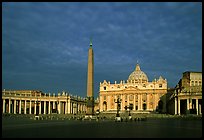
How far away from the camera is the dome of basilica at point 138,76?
119938 millimetres

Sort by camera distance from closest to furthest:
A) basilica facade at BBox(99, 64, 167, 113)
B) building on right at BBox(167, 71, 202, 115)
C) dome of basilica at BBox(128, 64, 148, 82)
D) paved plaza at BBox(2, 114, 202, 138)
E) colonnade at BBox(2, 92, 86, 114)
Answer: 1. paved plaza at BBox(2, 114, 202, 138)
2. building on right at BBox(167, 71, 202, 115)
3. colonnade at BBox(2, 92, 86, 114)
4. basilica facade at BBox(99, 64, 167, 113)
5. dome of basilica at BBox(128, 64, 148, 82)

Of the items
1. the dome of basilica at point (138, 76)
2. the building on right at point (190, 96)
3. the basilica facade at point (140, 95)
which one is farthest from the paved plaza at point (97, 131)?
the dome of basilica at point (138, 76)

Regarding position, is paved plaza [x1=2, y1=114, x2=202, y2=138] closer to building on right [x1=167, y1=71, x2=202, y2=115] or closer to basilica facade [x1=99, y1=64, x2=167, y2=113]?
building on right [x1=167, y1=71, x2=202, y2=115]

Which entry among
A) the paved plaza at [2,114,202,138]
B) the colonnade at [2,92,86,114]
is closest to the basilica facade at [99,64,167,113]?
the colonnade at [2,92,86,114]

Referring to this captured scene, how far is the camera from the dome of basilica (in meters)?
120

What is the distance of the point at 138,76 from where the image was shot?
12144cm

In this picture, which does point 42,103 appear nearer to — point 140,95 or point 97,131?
point 140,95

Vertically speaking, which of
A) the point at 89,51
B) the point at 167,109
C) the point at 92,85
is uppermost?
the point at 89,51

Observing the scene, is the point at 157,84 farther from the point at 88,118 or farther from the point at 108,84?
the point at 88,118

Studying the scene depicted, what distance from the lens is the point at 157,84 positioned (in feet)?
361

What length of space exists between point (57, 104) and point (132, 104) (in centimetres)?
2646

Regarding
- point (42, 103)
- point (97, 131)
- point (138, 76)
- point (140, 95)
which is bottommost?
point (42, 103)

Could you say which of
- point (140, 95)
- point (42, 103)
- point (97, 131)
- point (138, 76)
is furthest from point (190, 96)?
point (97, 131)

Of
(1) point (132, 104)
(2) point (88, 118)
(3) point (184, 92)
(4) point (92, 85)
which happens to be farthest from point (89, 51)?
(1) point (132, 104)
